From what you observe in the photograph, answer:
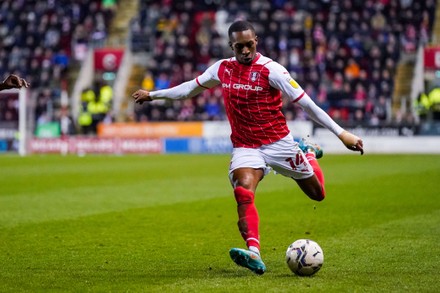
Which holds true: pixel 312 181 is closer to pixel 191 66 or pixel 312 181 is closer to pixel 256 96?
pixel 256 96

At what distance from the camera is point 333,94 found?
33969mm

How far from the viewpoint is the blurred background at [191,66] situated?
33.7 m

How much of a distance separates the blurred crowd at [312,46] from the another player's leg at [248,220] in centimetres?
2458

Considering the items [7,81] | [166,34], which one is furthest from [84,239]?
[166,34]

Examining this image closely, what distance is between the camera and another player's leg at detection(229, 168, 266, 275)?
7.34 meters

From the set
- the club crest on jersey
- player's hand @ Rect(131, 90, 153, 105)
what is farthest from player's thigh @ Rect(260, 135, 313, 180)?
player's hand @ Rect(131, 90, 153, 105)

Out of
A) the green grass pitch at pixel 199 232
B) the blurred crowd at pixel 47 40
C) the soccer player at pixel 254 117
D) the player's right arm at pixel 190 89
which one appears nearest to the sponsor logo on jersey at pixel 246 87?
the soccer player at pixel 254 117

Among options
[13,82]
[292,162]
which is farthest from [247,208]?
[13,82]

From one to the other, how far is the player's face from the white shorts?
834mm

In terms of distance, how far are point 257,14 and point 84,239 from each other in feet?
95.5

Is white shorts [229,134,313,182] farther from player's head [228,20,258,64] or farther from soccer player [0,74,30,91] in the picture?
soccer player [0,74,30,91]

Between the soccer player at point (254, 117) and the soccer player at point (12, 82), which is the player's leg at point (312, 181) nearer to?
the soccer player at point (254, 117)

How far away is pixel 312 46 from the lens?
119 feet

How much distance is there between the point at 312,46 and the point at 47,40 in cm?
1306
